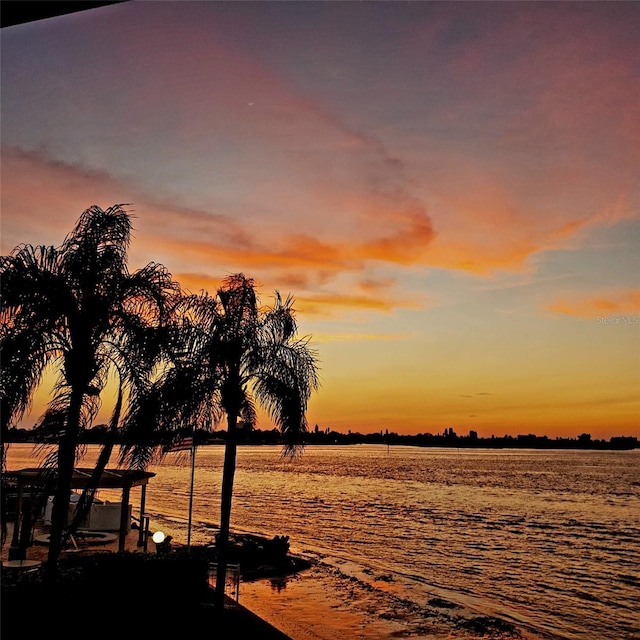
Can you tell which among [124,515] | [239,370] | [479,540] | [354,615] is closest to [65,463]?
[239,370]

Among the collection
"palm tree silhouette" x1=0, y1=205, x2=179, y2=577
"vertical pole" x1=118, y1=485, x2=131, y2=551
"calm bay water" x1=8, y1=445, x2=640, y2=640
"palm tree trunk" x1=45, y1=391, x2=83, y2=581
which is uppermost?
"palm tree silhouette" x1=0, y1=205, x2=179, y2=577

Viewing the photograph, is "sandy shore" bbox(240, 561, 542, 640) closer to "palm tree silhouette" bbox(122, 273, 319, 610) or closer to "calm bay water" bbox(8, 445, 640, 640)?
"calm bay water" bbox(8, 445, 640, 640)

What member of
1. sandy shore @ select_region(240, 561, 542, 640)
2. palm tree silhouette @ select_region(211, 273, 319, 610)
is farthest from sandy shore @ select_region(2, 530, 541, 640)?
palm tree silhouette @ select_region(211, 273, 319, 610)

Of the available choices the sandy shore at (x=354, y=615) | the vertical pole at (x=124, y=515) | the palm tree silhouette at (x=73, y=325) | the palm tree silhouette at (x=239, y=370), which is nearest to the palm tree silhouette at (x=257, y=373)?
the palm tree silhouette at (x=239, y=370)

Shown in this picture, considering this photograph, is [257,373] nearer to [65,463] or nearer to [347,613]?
[65,463]

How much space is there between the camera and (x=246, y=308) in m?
12.3

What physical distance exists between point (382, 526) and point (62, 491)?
144ft

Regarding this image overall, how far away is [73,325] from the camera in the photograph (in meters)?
8.55

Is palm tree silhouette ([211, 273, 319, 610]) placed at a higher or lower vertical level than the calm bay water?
higher

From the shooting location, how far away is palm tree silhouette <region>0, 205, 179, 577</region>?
27.2ft

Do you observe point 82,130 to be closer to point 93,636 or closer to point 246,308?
point 246,308

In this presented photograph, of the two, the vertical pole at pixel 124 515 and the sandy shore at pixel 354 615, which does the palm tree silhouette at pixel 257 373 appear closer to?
the vertical pole at pixel 124 515

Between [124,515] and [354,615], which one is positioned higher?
A: [124,515]

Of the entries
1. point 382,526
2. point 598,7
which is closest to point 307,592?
point 598,7
